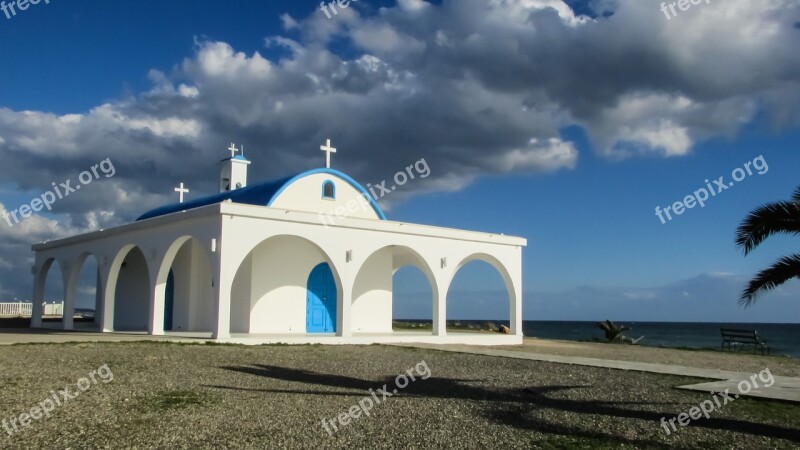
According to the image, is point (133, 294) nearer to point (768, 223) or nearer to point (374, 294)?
point (374, 294)

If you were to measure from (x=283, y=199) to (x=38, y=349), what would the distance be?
24.6 feet

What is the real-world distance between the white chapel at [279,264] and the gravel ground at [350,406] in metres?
4.16

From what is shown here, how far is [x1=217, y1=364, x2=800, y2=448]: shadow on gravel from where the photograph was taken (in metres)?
7.30

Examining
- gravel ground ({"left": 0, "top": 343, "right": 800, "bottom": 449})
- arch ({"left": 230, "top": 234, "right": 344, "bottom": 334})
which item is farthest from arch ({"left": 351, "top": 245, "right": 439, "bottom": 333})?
gravel ground ({"left": 0, "top": 343, "right": 800, "bottom": 449})

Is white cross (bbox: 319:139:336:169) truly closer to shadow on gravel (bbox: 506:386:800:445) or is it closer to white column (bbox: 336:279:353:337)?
white column (bbox: 336:279:353:337)

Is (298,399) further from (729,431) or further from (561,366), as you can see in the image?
(561,366)

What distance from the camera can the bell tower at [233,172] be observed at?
24250 mm

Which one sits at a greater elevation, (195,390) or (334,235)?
(334,235)

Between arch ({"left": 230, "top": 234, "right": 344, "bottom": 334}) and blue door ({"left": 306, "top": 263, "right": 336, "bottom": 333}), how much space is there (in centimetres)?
17

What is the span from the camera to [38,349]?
44.7 feet

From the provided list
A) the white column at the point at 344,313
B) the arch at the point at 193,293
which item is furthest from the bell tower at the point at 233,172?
the white column at the point at 344,313

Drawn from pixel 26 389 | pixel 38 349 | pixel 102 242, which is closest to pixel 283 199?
pixel 102 242

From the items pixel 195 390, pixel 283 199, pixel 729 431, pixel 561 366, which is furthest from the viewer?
pixel 283 199

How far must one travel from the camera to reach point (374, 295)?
21312 millimetres
